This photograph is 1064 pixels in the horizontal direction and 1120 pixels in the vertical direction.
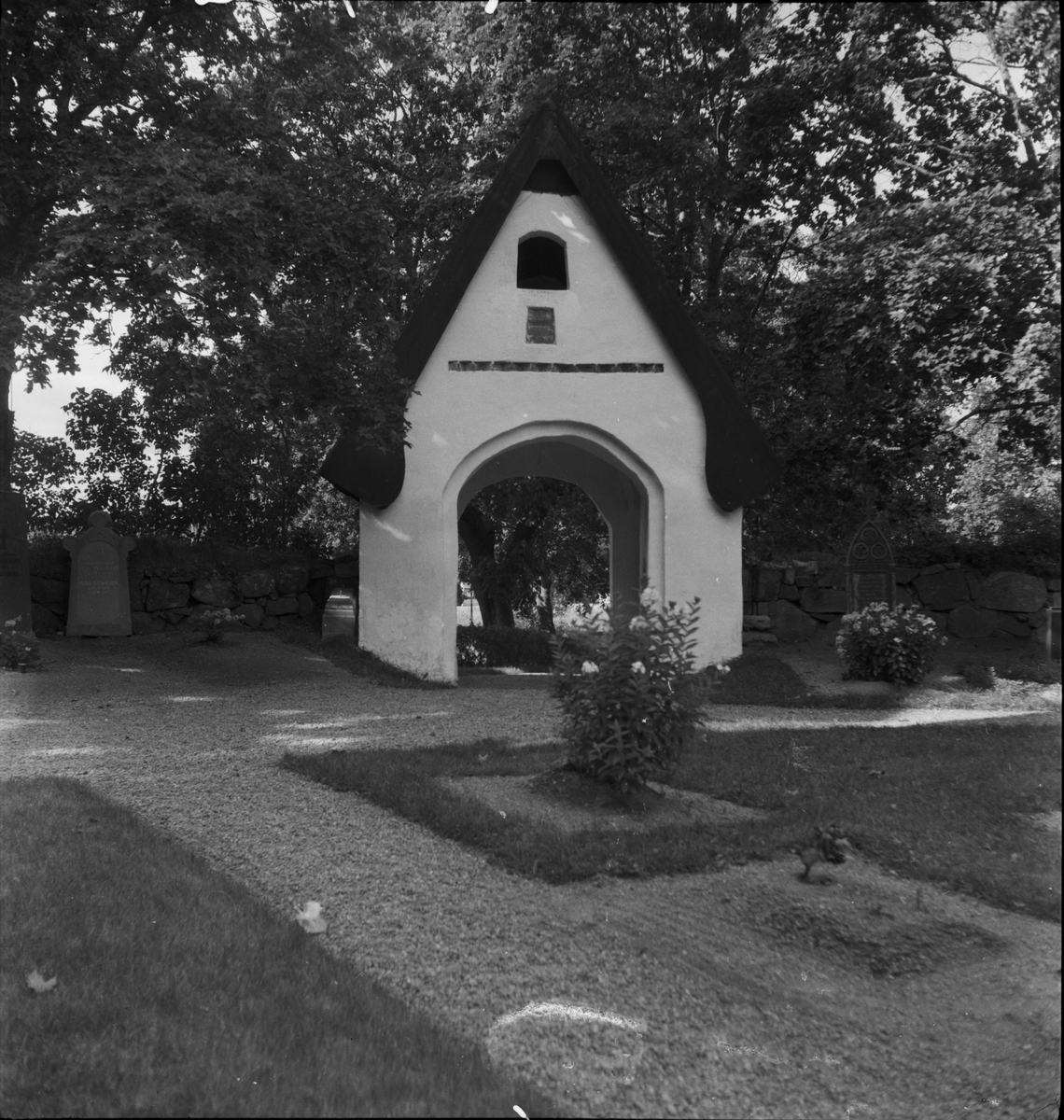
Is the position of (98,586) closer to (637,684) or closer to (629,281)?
(629,281)

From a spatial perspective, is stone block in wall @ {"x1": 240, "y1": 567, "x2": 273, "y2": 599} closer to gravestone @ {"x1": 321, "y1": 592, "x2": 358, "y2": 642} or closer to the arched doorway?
gravestone @ {"x1": 321, "y1": 592, "x2": 358, "y2": 642}

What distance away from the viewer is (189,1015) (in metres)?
1.59

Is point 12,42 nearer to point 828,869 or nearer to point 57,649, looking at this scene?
point 828,869

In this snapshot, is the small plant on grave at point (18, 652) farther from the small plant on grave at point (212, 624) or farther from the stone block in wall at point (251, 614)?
the stone block in wall at point (251, 614)

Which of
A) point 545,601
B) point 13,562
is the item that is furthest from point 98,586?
point 545,601

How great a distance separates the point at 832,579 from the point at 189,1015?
1218 centimetres

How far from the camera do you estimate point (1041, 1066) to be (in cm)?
107

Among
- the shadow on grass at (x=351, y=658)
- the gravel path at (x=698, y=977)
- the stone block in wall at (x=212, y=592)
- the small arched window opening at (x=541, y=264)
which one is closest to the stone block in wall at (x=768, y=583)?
the shadow on grass at (x=351, y=658)

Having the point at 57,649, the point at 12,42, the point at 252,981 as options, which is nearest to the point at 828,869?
the point at 252,981

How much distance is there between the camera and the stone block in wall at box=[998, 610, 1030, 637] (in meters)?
1.27

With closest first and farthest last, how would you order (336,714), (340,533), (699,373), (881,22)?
(881,22) < (336,714) < (699,373) < (340,533)

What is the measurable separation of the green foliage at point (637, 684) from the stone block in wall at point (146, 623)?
38.3ft

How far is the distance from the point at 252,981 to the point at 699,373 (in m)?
5.70

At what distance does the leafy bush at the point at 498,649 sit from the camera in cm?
773
